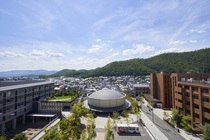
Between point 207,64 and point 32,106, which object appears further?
point 207,64

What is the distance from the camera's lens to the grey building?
39312 mm

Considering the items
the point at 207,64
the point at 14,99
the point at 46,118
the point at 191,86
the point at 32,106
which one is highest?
the point at 207,64

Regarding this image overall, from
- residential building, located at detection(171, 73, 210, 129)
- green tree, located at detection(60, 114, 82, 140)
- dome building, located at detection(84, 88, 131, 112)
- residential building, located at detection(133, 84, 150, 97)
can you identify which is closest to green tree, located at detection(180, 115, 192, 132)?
residential building, located at detection(171, 73, 210, 129)

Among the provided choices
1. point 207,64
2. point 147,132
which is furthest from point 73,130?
point 207,64

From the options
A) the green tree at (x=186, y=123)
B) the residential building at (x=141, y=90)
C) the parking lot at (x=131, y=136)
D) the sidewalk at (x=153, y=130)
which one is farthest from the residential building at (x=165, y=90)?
the parking lot at (x=131, y=136)

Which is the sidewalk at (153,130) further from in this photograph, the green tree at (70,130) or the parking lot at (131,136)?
the green tree at (70,130)

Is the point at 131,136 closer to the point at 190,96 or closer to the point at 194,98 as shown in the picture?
the point at 194,98

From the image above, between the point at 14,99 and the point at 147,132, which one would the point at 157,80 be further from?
the point at 14,99

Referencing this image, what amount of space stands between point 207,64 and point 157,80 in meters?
119

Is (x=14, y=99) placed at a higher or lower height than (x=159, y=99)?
higher

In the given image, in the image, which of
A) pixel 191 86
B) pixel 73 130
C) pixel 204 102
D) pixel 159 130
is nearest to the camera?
pixel 73 130

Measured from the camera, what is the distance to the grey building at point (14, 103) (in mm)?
39312

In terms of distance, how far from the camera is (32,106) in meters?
53.9

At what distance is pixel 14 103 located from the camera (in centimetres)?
4381
